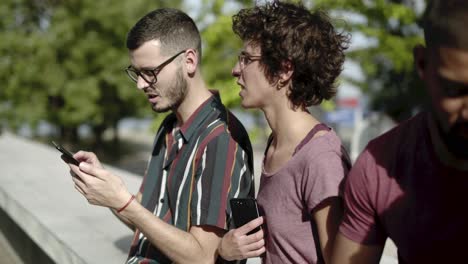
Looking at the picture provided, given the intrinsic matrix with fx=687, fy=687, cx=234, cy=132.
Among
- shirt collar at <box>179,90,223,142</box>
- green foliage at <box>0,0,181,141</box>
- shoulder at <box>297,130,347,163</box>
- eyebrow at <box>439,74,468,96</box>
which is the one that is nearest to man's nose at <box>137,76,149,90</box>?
shirt collar at <box>179,90,223,142</box>

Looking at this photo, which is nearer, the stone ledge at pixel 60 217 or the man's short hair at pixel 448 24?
the man's short hair at pixel 448 24

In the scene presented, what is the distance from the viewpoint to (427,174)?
1.57 metres

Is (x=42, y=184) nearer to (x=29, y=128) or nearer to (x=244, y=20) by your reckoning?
(x=244, y=20)

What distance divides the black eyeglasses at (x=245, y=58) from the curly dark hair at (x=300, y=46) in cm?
3

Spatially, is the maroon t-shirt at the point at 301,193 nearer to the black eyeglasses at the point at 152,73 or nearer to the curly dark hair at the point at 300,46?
the curly dark hair at the point at 300,46

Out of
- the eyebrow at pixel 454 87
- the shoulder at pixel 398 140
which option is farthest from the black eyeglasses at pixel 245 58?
the eyebrow at pixel 454 87

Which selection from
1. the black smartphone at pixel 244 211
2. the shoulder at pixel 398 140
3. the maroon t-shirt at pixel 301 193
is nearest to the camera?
the shoulder at pixel 398 140

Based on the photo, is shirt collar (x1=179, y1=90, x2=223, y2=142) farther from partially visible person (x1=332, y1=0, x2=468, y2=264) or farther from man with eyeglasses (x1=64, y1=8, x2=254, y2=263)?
partially visible person (x1=332, y1=0, x2=468, y2=264)

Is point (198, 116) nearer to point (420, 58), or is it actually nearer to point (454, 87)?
point (420, 58)

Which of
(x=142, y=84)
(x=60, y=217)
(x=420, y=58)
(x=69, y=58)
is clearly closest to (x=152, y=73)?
(x=142, y=84)

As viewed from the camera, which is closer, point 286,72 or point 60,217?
point 286,72

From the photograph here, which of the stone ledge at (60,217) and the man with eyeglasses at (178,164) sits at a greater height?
the man with eyeglasses at (178,164)

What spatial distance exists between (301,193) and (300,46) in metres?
0.50

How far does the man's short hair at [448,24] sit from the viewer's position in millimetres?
1388
